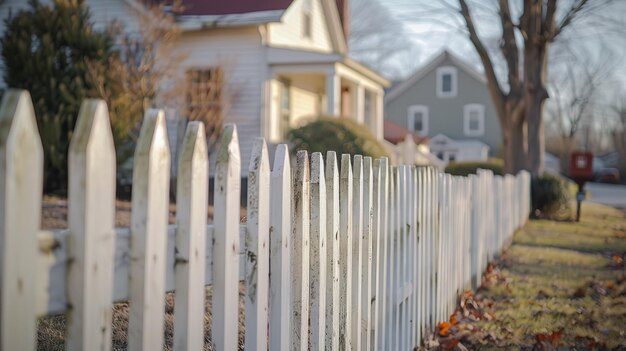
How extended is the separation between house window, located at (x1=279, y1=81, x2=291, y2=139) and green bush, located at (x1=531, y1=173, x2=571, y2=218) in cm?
687

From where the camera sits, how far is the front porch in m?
17.7

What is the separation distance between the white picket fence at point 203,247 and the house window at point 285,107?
583 inches

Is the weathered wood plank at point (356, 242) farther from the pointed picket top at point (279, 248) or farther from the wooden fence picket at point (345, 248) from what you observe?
the pointed picket top at point (279, 248)

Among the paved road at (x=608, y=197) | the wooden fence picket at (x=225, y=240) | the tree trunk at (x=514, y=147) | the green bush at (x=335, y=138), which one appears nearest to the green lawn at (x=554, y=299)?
the wooden fence picket at (x=225, y=240)

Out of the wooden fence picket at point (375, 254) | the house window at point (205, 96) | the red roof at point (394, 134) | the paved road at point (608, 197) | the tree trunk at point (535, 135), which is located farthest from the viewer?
the red roof at point (394, 134)

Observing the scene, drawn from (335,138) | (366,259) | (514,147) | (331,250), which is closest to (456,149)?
(514,147)

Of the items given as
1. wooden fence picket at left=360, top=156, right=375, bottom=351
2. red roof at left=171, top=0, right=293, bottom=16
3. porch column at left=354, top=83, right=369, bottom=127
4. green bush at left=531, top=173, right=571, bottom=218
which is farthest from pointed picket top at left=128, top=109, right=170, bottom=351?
porch column at left=354, top=83, right=369, bottom=127

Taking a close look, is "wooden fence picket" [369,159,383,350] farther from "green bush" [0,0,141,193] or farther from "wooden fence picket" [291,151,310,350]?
"green bush" [0,0,141,193]

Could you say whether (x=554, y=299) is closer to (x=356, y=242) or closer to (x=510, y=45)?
(x=356, y=242)

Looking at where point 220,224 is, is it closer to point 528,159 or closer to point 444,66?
point 528,159

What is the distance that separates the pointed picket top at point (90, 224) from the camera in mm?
1770

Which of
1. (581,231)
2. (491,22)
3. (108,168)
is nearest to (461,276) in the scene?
(108,168)

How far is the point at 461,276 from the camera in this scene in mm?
6840

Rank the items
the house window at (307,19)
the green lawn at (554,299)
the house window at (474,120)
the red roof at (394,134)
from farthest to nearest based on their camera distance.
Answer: the house window at (474,120)
the red roof at (394,134)
the house window at (307,19)
the green lawn at (554,299)
